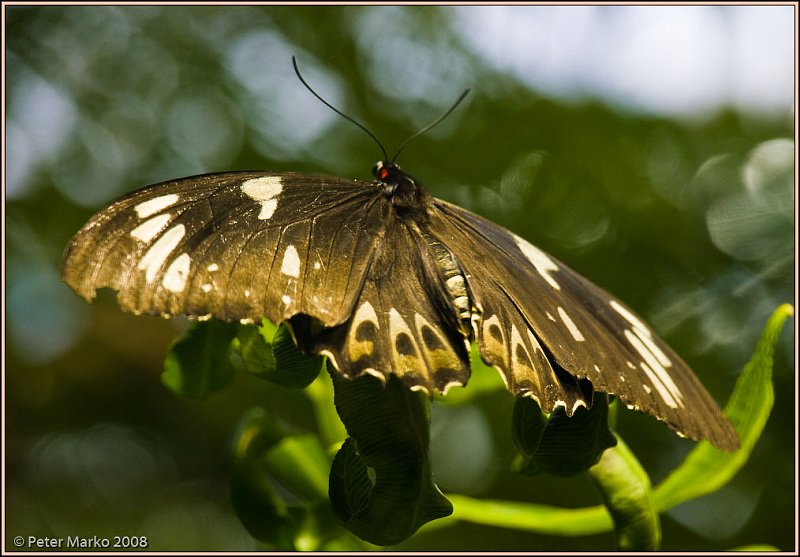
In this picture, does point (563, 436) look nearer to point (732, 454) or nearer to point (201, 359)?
point (732, 454)

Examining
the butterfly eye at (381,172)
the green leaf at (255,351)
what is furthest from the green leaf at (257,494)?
the butterfly eye at (381,172)

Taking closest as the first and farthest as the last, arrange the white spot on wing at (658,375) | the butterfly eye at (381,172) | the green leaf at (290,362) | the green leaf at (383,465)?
the green leaf at (383,465) → the green leaf at (290,362) → the white spot on wing at (658,375) → the butterfly eye at (381,172)

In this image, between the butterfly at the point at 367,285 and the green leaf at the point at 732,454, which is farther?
the green leaf at the point at 732,454

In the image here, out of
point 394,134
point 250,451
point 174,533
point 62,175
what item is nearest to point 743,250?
point 394,134

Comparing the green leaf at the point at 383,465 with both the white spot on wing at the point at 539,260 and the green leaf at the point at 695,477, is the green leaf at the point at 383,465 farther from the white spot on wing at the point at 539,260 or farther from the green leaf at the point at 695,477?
the white spot on wing at the point at 539,260

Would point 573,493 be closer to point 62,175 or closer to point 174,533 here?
point 174,533

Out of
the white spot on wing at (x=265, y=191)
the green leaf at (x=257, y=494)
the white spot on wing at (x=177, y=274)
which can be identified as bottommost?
the green leaf at (x=257, y=494)

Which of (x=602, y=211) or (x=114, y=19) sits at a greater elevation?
(x=114, y=19)
